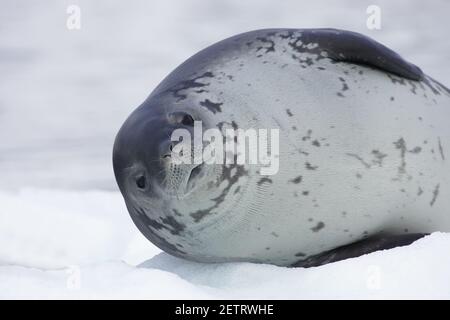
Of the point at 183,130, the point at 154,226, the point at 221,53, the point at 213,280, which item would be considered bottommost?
the point at 213,280

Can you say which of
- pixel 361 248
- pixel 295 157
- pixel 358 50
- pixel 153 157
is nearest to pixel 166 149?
pixel 153 157

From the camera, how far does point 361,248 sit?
149 inches

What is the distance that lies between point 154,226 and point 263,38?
4.32ft

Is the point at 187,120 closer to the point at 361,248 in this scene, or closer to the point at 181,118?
the point at 181,118

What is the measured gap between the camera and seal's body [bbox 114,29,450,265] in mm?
3553

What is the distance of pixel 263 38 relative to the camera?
4.30 metres

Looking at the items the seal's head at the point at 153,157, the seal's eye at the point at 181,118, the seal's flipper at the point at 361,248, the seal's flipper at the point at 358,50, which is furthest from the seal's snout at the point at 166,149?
the seal's flipper at the point at 358,50

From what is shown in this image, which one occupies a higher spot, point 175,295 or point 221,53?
point 221,53

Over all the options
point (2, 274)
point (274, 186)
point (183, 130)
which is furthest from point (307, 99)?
point (2, 274)

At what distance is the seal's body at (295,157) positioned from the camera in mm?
3553

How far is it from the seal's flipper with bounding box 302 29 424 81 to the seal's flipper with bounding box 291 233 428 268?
1.01 metres

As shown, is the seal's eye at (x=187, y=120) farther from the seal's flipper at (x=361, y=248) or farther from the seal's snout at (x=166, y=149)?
the seal's flipper at (x=361, y=248)

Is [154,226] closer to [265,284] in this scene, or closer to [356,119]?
[265,284]

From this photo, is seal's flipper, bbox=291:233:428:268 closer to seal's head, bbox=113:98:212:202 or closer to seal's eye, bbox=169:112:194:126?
seal's head, bbox=113:98:212:202
